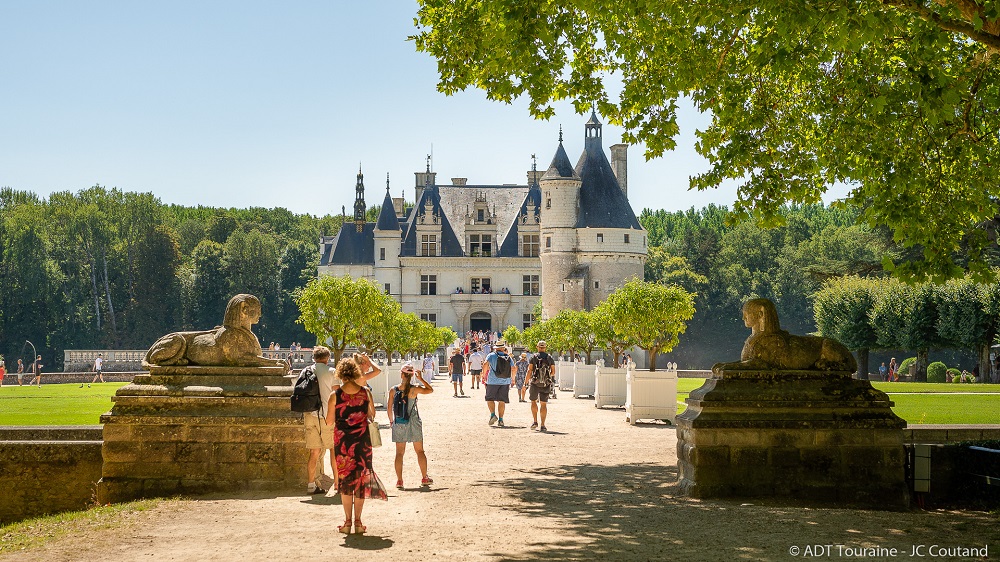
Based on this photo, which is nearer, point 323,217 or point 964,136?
point 964,136

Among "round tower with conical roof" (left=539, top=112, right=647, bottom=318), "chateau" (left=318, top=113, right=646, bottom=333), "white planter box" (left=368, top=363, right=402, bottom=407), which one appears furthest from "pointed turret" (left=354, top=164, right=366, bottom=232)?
"white planter box" (left=368, top=363, right=402, bottom=407)

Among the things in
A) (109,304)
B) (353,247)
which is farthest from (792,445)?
(109,304)

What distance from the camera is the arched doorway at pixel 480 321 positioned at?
240 feet

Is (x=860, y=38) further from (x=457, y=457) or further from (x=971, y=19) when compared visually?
(x=457, y=457)

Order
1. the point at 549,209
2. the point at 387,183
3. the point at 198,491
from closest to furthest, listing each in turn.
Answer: the point at 198,491 → the point at 549,209 → the point at 387,183

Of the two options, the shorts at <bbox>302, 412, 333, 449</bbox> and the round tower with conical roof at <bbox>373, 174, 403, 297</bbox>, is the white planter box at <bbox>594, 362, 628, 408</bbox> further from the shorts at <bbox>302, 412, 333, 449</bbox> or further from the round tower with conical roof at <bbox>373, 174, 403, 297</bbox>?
the round tower with conical roof at <bbox>373, 174, 403, 297</bbox>

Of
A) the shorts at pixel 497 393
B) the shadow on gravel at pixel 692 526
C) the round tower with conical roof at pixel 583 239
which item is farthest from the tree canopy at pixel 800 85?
the round tower with conical roof at pixel 583 239

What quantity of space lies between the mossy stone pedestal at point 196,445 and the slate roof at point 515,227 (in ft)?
210

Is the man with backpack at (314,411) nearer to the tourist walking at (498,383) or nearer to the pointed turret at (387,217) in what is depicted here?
the tourist walking at (498,383)

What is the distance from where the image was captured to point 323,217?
371ft

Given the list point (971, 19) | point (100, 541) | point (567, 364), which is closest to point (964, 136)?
point (971, 19)

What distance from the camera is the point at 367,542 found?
7.38 meters

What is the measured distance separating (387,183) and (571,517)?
6541 centimetres

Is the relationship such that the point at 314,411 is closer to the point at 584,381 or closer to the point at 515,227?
the point at 584,381
